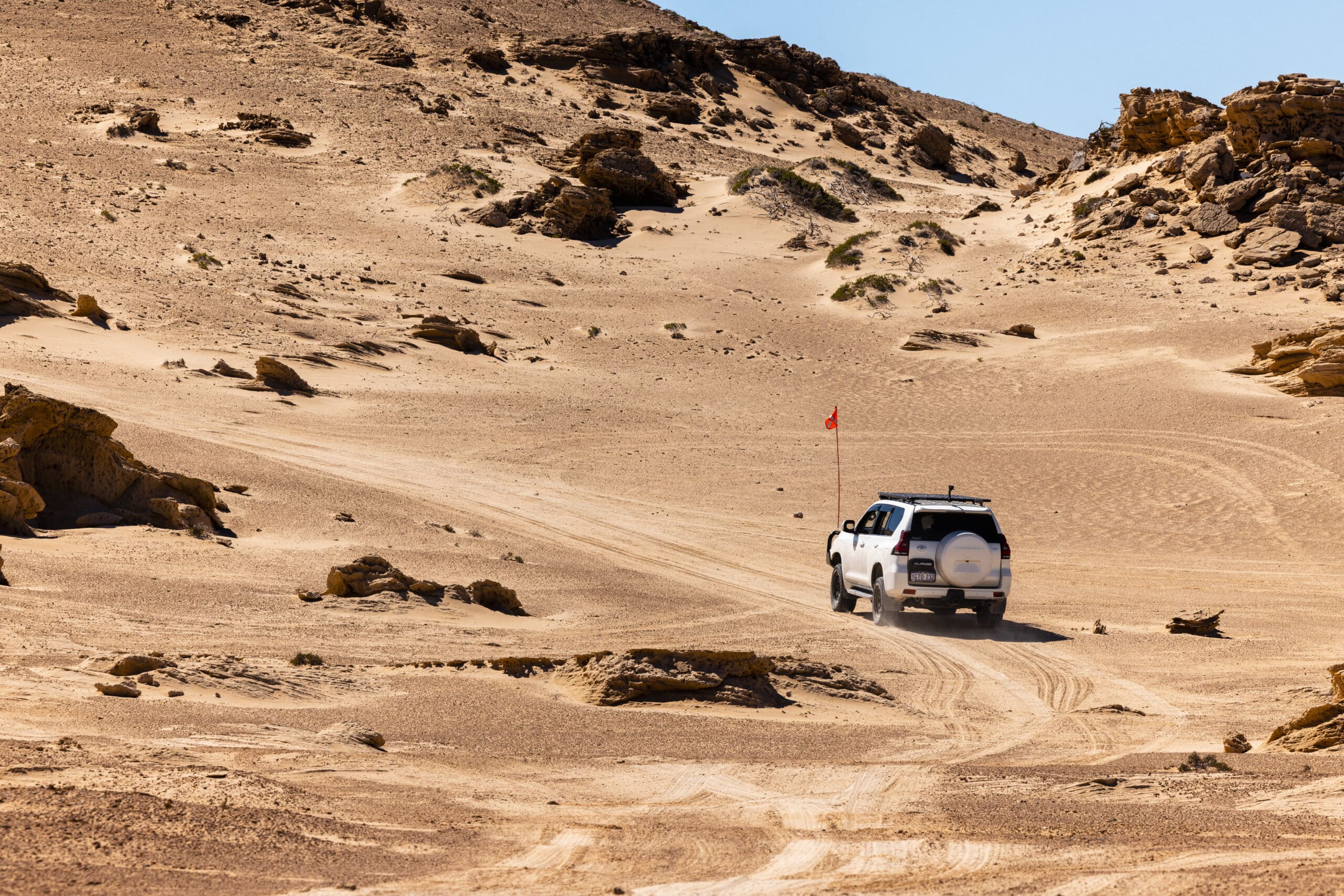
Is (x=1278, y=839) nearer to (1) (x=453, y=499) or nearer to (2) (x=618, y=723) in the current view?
(2) (x=618, y=723)

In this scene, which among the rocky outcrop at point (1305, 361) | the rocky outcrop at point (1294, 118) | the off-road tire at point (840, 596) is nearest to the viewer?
the off-road tire at point (840, 596)

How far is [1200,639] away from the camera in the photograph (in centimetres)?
1459

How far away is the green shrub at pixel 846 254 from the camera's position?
45.9m

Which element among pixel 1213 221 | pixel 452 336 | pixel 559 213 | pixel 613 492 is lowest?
pixel 613 492

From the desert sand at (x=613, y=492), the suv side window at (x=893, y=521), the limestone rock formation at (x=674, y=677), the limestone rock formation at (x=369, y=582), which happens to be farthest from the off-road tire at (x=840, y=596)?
the limestone rock formation at (x=674, y=677)

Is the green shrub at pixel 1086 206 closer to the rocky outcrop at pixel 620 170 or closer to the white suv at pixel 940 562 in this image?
the rocky outcrop at pixel 620 170

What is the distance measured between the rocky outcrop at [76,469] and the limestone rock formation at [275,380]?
39.4ft

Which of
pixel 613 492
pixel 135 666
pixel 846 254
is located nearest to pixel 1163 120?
pixel 846 254

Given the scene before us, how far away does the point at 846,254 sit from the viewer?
46.5 meters

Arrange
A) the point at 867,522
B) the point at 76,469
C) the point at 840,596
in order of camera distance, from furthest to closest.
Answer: the point at 840,596, the point at 867,522, the point at 76,469

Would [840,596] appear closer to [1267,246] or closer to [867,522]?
[867,522]

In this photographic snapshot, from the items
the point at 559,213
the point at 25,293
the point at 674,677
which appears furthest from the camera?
the point at 559,213

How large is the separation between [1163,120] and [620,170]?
21.3 m

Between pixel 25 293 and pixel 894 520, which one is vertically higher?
pixel 25 293
